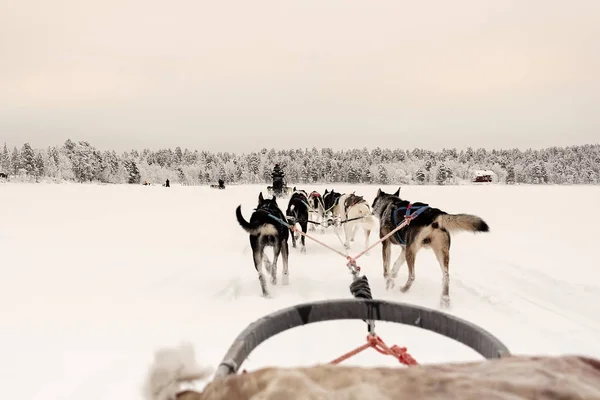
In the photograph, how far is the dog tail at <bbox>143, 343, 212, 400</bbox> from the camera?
86 centimetres

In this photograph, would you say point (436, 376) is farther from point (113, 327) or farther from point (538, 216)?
point (538, 216)

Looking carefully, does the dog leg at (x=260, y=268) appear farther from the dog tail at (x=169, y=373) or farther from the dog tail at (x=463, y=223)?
the dog tail at (x=169, y=373)

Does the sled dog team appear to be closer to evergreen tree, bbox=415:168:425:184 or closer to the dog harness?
the dog harness

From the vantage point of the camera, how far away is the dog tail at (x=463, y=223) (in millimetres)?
4153

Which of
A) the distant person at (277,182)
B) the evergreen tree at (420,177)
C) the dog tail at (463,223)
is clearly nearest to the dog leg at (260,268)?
the dog tail at (463,223)

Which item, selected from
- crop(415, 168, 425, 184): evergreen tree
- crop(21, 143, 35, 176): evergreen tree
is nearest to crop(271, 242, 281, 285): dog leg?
crop(21, 143, 35, 176): evergreen tree

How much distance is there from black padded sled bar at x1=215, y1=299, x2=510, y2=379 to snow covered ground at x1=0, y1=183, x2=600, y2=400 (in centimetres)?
47

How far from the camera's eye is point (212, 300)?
502 cm

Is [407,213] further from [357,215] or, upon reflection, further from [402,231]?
[357,215]

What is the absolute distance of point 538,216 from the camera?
1419 cm

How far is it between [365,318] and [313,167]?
342 ft

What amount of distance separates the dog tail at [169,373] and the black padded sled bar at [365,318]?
0.64 ft

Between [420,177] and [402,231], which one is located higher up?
[402,231]

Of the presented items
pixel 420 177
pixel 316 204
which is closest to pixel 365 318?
pixel 316 204
